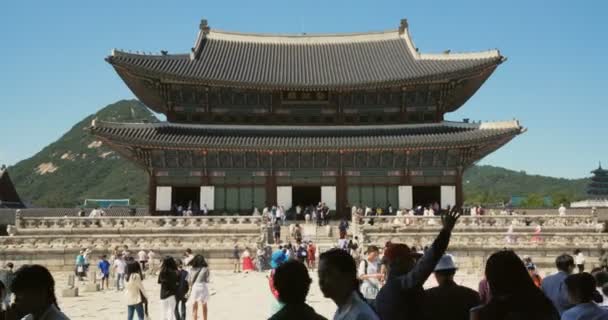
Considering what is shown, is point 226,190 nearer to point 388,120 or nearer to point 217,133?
point 217,133

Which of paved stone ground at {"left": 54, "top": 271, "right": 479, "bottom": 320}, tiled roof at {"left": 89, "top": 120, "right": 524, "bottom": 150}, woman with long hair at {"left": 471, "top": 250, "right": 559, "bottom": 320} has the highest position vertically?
tiled roof at {"left": 89, "top": 120, "right": 524, "bottom": 150}

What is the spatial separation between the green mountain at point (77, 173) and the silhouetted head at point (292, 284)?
11280cm

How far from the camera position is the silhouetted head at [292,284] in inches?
159

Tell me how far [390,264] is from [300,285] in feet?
6.29

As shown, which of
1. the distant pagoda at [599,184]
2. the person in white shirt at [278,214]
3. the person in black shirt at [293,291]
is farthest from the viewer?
the distant pagoda at [599,184]

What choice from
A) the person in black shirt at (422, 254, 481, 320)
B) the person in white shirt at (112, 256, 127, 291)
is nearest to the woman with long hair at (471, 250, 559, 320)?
the person in black shirt at (422, 254, 481, 320)

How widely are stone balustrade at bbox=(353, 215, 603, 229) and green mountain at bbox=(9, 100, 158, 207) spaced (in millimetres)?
89509

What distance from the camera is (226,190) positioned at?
3719 cm

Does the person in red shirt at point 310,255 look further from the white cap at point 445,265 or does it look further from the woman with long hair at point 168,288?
the white cap at point 445,265

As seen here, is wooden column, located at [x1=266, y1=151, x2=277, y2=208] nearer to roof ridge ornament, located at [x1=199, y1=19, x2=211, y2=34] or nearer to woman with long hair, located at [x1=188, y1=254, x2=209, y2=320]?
roof ridge ornament, located at [x1=199, y1=19, x2=211, y2=34]

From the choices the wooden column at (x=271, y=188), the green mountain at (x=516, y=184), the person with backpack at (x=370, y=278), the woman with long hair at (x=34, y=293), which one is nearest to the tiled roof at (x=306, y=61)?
the wooden column at (x=271, y=188)

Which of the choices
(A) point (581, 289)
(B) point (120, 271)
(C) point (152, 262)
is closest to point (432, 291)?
(A) point (581, 289)

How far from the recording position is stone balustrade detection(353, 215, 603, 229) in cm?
2986

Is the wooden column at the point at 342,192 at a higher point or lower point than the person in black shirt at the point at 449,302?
higher
